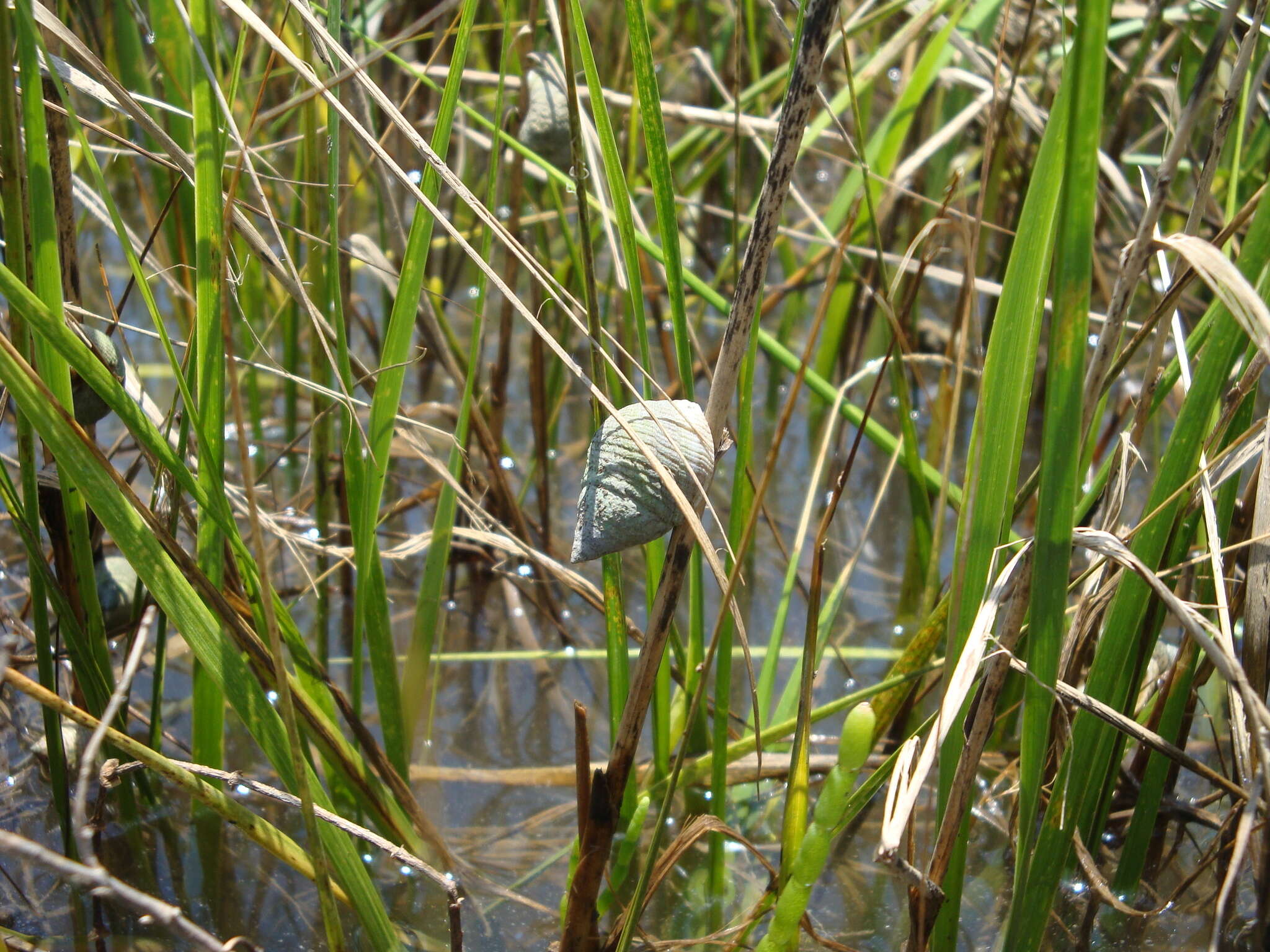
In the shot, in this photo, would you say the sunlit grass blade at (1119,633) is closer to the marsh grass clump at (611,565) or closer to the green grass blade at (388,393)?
the marsh grass clump at (611,565)

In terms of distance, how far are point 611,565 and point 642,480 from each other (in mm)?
234

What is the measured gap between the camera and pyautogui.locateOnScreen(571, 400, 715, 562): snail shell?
58cm

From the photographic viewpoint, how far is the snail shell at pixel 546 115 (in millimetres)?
1294

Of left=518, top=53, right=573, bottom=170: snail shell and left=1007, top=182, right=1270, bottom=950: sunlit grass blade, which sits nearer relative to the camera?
left=1007, top=182, right=1270, bottom=950: sunlit grass blade

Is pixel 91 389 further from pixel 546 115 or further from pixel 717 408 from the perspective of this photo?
pixel 546 115

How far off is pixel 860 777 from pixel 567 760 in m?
0.33

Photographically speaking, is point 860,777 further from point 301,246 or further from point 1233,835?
point 301,246

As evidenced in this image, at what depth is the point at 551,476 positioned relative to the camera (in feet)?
5.39

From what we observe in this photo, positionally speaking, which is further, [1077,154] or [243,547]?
[243,547]

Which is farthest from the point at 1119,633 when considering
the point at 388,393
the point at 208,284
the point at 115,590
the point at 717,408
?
the point at 115,590

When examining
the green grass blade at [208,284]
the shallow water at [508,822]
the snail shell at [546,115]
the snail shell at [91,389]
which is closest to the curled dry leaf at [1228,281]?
the shallow water at [508,822]

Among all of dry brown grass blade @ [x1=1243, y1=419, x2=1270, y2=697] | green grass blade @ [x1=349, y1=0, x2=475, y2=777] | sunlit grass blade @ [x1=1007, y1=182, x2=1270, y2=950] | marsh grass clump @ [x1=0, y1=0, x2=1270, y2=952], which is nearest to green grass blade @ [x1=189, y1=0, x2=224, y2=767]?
marsh grass clump @ [x1=0, y1=0, x2=1270, y2=952]

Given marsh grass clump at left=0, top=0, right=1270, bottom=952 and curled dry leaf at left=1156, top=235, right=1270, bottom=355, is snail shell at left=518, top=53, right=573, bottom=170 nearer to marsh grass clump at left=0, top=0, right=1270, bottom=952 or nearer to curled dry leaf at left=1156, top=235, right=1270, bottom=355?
marsh grass clump at left=0, top=0, right=1270, bottom=952

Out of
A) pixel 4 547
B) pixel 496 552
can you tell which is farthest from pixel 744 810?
pixel 4 547
